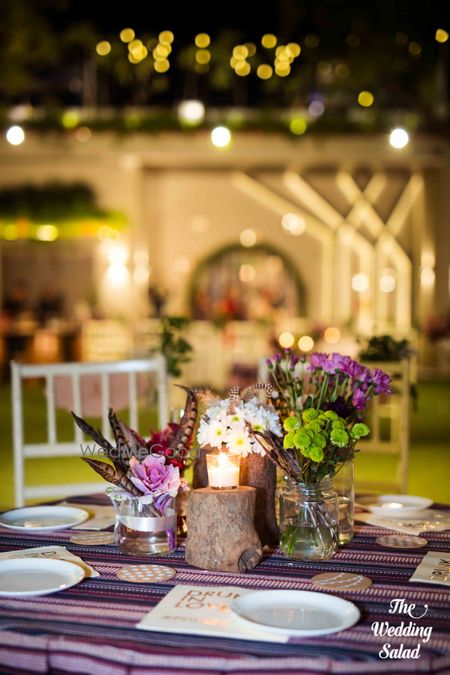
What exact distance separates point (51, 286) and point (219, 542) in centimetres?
1218

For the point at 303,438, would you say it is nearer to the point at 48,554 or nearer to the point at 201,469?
the point at 201,469

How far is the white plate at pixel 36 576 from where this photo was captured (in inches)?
62.6

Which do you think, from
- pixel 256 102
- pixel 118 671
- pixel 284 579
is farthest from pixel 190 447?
pixel 256 102

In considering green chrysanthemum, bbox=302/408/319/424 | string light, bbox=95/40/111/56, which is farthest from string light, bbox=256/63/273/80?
green chrysanthemum, bbox=302/408/319/424

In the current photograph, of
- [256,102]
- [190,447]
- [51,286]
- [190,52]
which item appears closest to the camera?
[190,447]

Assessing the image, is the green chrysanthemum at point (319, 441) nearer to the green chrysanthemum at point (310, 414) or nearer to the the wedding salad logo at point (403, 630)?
the green chrysanthemum at point (310, 414)

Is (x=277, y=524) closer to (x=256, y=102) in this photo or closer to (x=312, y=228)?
(x=312, y=228)

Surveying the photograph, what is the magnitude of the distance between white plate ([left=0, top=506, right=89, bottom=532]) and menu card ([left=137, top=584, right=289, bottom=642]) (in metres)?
0.58

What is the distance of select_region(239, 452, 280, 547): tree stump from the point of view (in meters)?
1.90

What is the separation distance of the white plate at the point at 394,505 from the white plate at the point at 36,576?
93 centimetres

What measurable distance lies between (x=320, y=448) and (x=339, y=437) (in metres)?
0.05

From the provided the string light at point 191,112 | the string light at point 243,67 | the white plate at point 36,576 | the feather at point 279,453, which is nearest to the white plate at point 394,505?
the feather at point 279,453

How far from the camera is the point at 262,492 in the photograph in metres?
1.91

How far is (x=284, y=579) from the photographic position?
1.67 m
